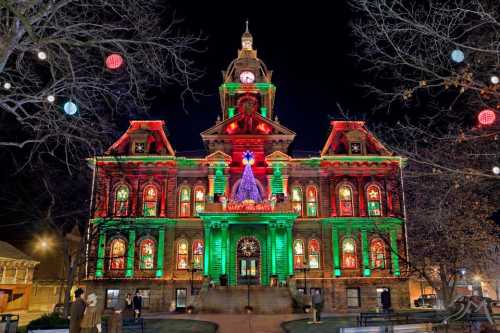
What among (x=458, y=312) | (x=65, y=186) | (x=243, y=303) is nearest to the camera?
(x=458, y=312)

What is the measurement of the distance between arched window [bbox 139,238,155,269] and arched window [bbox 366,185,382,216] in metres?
19.0

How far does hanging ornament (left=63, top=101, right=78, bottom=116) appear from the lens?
1225 centimetres

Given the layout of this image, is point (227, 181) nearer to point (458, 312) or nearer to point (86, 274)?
point (86, 274)

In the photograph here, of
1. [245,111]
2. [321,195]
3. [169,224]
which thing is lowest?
[169,224]

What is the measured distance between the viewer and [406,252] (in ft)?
117

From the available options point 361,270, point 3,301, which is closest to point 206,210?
point 361,270

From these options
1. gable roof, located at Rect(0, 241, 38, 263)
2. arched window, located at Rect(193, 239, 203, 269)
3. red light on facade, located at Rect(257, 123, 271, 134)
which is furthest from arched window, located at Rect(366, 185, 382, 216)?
gable roof, located at Rect(0, 241, 38, 263)

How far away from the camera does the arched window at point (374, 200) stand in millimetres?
39469

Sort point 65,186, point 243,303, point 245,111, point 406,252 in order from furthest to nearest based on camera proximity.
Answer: point 245,111
point 65,186
point 406,252
point 243,303

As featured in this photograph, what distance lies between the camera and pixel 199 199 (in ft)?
129

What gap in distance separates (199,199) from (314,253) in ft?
35.7

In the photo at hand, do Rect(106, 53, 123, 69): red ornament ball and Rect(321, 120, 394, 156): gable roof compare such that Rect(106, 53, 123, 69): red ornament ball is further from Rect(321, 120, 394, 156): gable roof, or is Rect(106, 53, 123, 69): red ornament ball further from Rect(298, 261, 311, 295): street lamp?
Rect(321, 120, 394, 156): gable roof

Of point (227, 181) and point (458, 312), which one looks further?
point (227, 181)

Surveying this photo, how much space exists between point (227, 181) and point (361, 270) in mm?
13506
